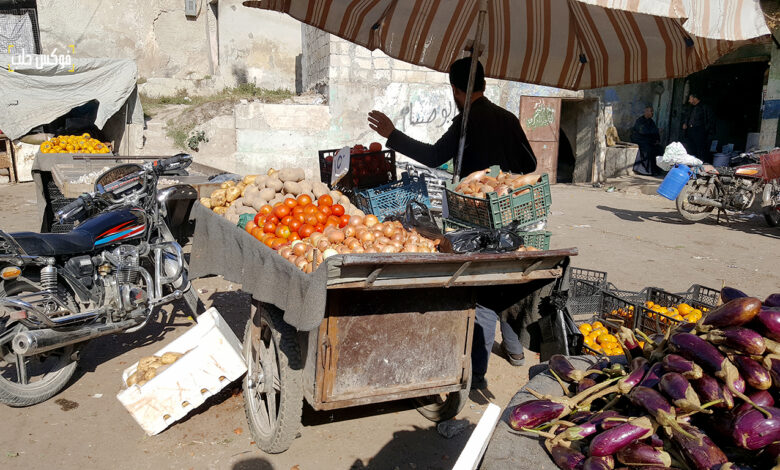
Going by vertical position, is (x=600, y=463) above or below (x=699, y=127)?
below

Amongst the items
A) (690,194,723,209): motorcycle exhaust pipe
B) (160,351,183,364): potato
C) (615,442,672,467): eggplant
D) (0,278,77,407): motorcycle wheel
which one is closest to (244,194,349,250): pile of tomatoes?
(160,351,183,364): potato

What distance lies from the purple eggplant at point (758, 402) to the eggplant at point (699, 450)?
45 mm

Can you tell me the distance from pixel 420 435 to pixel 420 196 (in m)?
1.95

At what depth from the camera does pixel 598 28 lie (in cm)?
535

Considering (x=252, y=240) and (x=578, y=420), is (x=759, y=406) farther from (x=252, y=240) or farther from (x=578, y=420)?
(x=252, y=240)

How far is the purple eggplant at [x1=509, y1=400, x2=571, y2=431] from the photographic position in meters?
1.79

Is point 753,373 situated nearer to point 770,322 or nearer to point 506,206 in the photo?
point 770,322

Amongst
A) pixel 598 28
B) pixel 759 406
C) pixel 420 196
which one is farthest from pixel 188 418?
pixel 598 28

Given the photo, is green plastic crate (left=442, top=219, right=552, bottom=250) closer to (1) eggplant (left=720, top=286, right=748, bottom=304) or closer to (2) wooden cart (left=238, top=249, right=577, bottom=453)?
(2) wooden cart (left=238, top=249, right=577, bottom=453)

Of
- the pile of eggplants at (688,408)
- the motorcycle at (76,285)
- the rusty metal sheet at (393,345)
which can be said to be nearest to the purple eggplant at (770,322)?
the pile of eggplants at (688,408)

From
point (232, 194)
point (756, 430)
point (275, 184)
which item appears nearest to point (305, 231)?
point (275, 184)

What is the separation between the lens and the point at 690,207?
1091 cm

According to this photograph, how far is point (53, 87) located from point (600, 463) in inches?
609

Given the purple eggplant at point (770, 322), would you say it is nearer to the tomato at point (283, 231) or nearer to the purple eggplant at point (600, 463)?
the purple eggplant at point (600, 463)
